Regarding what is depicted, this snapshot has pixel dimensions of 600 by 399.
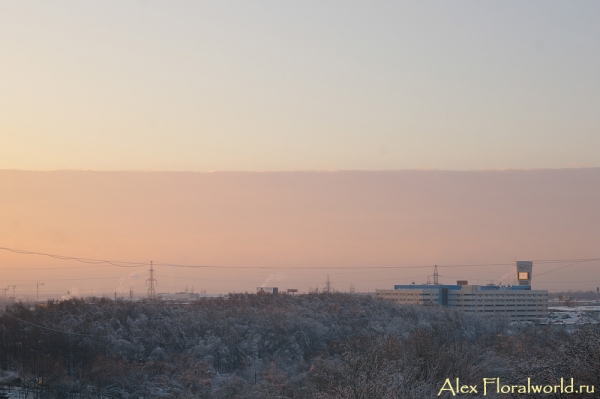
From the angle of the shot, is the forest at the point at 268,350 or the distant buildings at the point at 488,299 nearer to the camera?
the forest at the point at 268,350

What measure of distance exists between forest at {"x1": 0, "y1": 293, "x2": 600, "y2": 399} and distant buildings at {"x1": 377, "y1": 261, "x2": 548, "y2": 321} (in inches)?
1076

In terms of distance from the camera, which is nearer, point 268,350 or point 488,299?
point 268,350

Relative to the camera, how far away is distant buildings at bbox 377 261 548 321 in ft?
492

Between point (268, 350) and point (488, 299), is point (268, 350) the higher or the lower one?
the lower one

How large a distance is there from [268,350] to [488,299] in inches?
3036

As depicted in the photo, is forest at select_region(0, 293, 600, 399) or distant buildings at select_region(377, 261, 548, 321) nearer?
forest at select_region(0, 293, 600, 399)

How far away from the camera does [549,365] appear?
27.2m

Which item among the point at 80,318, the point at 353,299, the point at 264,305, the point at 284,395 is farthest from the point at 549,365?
the point at 353,299

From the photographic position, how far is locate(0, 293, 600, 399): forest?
33562 millimetres

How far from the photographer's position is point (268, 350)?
89.5m

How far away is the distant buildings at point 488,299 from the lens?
5901 inches

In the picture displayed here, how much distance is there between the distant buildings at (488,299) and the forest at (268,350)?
27.3 metres

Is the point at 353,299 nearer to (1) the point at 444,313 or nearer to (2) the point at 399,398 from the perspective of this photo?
(1) the point at 444,313

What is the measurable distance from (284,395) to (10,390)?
78.0ft
